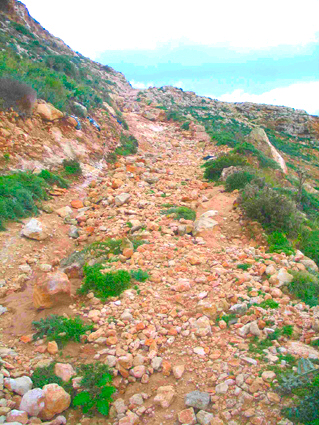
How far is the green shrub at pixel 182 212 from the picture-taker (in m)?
6.66

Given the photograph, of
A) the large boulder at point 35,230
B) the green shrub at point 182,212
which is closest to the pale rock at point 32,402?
the large boulder at point 35,230

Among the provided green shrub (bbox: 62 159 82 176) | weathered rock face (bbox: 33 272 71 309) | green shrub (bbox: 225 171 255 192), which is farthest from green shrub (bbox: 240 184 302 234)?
green shrub (bbox: 62 159 82 176)

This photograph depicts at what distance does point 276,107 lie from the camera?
38.5 metres

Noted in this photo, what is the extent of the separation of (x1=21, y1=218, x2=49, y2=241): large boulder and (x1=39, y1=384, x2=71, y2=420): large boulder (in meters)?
3.30

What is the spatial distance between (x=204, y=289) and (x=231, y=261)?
3.28ft

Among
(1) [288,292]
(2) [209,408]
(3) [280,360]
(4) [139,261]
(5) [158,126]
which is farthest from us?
(5) [158,126]

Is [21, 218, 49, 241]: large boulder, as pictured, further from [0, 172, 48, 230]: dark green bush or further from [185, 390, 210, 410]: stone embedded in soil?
[185, 390, 210, 410]: stone embedded in soil

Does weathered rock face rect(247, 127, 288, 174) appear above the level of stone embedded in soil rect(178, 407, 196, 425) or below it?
above

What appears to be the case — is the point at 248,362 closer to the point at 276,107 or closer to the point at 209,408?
the point at 209,408

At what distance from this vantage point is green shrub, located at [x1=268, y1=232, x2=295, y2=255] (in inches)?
209

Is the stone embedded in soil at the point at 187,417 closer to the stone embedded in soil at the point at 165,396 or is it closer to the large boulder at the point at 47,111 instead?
the stone embedded in soil at the point at 165,396

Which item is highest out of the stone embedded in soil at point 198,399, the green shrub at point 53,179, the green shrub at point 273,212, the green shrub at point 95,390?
the green shrub at point 273,212

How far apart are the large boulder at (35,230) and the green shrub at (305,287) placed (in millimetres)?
4337

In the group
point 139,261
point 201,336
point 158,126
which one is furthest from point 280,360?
point 158,126
